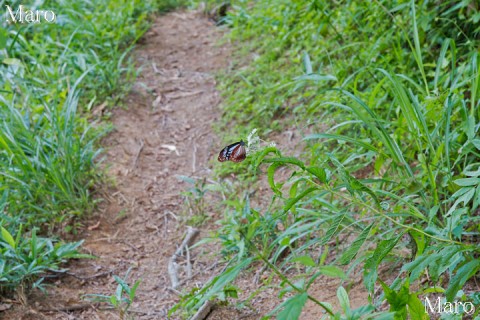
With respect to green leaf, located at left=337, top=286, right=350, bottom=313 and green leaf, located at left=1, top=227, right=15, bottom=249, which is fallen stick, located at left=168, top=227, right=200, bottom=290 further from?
green leaf, located at left=337, top=286, right=350, bottom=313

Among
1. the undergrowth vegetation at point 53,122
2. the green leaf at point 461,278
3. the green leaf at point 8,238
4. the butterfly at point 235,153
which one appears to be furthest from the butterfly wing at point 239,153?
the green leaf at point 8,238

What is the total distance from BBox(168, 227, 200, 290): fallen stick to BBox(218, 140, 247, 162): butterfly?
1.34m

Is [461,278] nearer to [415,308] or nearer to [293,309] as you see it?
[415,308]

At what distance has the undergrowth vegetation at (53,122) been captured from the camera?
305 cm

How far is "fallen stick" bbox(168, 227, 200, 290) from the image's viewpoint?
304 centimetres

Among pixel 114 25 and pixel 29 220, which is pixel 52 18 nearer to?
pixel 114 25

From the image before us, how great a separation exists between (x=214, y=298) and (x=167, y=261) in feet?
2.63

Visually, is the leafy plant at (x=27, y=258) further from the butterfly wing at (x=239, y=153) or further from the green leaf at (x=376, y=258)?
the green leaf at (x=376, y=258)

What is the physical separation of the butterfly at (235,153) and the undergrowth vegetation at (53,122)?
112 centimetres

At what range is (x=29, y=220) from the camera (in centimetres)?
332

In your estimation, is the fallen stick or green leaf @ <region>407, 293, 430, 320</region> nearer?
green leaf @ <region>407, 293, 430, 320</region>

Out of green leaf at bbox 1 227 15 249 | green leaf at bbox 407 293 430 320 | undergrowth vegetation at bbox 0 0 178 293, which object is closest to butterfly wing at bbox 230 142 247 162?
green leaf at bbox 407 293 430 320

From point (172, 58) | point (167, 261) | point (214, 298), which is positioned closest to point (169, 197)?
point (167, 261)

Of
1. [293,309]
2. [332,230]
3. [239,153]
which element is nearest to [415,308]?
[332,230]
